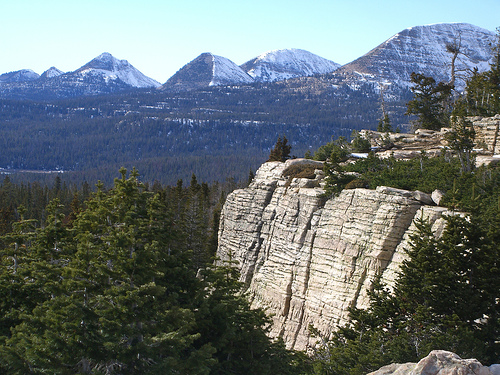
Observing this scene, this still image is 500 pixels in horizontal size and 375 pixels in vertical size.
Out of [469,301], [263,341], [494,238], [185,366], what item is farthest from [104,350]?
[494,238]

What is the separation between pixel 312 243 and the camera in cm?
2927

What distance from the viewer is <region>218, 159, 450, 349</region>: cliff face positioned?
79.9 ft

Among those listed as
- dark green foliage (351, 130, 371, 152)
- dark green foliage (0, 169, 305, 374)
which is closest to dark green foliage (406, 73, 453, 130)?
dark green foliage (351, 130, 371, 152)

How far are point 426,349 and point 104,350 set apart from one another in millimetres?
10073

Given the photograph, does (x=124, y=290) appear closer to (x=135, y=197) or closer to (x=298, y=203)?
(x=135, y=197)

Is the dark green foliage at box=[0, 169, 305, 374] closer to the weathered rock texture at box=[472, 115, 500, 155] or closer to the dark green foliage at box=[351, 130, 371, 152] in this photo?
the dark green foliage at box=[351, 130, 371, 152]

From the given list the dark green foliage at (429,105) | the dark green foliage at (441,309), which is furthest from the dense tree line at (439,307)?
the dark green foliage at (429,105)

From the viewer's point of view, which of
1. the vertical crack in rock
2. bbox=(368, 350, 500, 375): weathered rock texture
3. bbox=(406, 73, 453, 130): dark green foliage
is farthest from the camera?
bbox=(406, 73, 453, 130): dark green foliage

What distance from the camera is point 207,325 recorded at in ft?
72.4

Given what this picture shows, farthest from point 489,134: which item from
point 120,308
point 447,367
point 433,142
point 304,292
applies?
point 120,308

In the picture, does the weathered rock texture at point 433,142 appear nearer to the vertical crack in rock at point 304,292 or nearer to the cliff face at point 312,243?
the cliff face at point 312,243

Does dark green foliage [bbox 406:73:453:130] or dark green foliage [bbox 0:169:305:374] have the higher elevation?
dark green foliage [bbox 406:73:453:130]

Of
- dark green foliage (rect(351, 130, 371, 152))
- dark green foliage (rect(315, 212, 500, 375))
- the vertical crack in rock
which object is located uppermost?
dark green foliage (rect(351, 130, 371, 152))

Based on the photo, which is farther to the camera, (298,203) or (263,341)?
(298,203)
